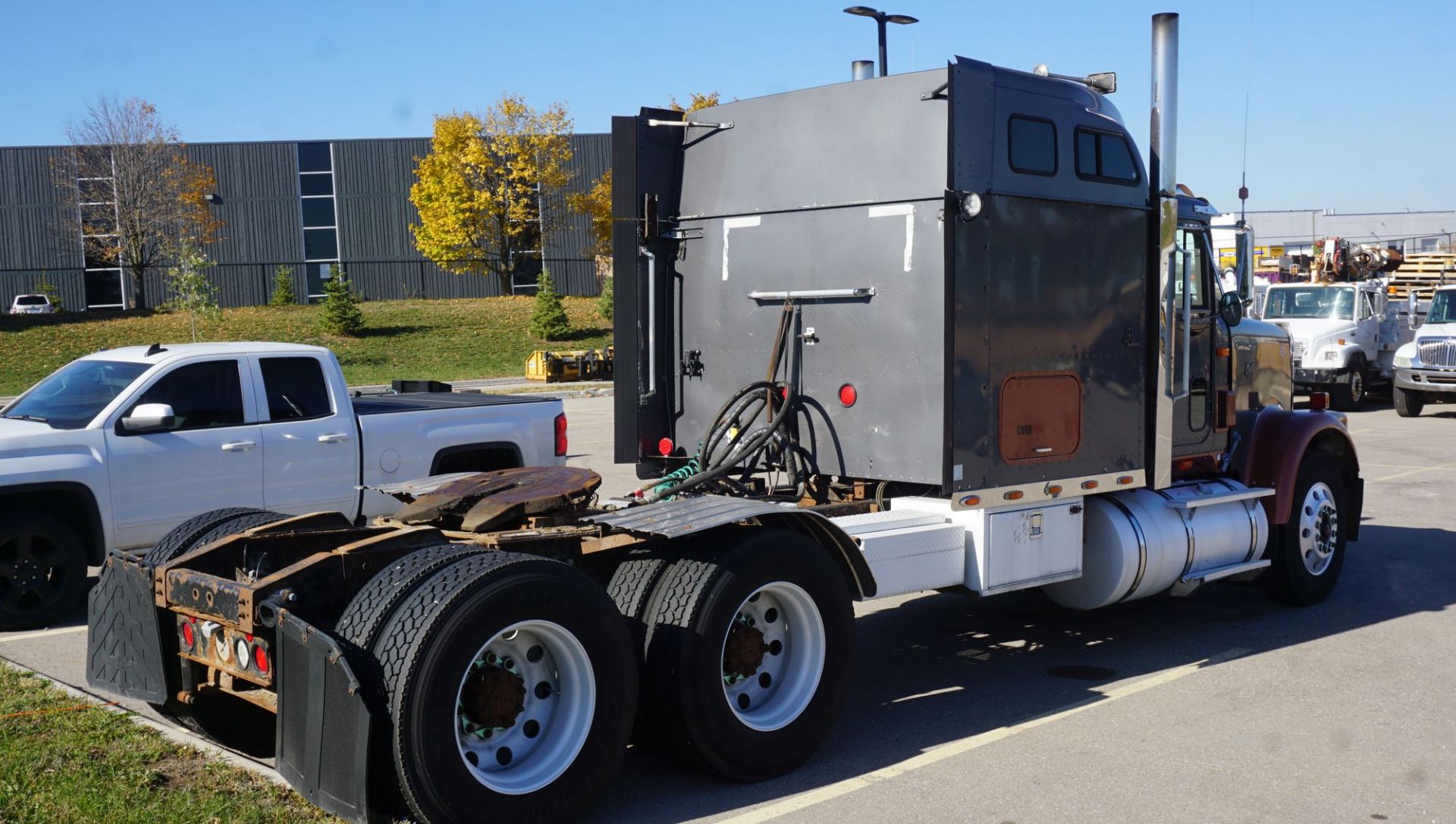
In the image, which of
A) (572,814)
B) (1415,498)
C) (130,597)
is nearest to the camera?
(572,814)

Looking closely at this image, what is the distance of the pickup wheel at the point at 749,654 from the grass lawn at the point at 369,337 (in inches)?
1142

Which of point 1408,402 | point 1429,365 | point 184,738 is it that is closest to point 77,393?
point 184,738

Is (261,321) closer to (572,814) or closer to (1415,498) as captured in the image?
(1415,498)

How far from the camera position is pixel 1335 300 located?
25.5 metres

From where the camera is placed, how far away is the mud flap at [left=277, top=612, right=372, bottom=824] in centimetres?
431

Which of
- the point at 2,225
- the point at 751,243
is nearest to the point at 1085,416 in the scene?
the point at 751,243

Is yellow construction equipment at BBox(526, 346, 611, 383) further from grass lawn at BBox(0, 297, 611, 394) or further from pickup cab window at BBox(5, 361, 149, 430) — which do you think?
pickup cab window at BBox(5, 361, 149, 430)

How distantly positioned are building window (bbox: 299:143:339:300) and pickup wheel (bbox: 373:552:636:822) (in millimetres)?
55445

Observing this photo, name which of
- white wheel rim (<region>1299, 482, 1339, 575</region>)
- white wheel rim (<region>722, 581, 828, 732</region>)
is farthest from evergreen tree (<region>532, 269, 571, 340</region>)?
white wheel rim (<region>722, 581, 828, 732</region>)

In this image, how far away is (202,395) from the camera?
359 inches

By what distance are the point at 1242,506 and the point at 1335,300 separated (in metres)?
19.6

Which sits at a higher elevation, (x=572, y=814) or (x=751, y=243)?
Answer: (x=751, y=243)

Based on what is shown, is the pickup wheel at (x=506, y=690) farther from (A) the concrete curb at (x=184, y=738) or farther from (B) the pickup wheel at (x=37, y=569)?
(B) the pickup wheel at (x=37, y=569)

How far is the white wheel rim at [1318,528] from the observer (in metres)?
8.69
